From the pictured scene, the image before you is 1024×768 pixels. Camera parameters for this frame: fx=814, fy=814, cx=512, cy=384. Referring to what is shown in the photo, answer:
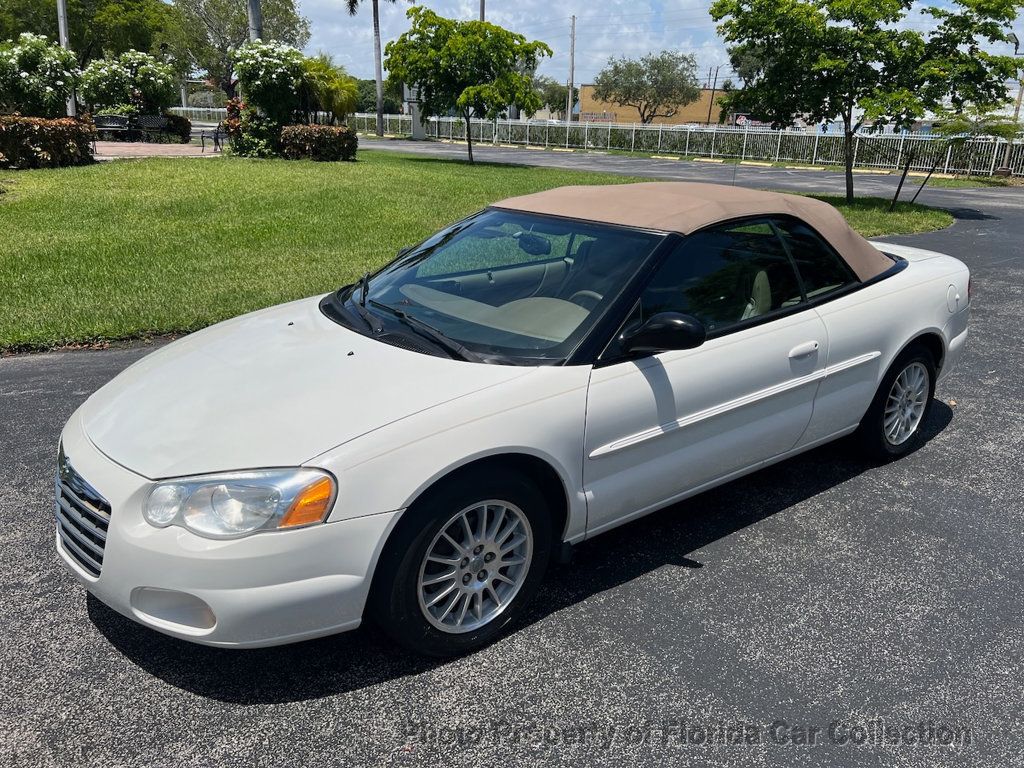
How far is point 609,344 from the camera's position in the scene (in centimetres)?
315

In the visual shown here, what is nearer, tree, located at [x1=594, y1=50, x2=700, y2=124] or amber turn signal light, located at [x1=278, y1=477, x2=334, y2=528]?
amber turn signal light, located at [x1=278, y1=477, x2=334, y2=528]

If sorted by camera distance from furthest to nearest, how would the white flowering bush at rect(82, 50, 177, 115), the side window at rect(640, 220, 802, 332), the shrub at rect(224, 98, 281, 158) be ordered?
the white flowering bush at rect(82, 50, 177, 115)
the shrub at rect(224, 98, 281, 158)
the side window at rect(640, 220, 802, 332)

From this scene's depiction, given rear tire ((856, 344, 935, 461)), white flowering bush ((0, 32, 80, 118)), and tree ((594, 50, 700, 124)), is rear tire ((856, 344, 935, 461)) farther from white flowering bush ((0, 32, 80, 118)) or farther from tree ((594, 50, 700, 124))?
tree ((594, 50, 700, 124))

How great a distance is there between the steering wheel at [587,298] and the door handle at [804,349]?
3.34 feet

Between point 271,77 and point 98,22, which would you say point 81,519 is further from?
point 98,22

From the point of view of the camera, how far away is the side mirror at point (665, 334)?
10.0ft

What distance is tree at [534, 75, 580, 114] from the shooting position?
10093 cm

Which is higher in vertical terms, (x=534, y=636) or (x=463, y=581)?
(x=463, y=581)

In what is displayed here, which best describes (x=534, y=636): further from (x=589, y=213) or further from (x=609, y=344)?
(x=589, y=213)

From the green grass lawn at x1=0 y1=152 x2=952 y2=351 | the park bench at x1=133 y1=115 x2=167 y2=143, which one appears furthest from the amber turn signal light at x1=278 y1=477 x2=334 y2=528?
the park bench at x1=133 y1=115 x2=167 y2=143

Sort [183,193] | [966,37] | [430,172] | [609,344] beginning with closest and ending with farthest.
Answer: [609,344], [183,193], [966,37], [430,172]

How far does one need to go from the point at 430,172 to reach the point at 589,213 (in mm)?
17695

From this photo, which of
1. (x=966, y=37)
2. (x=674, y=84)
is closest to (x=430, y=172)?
(x=966, y=37)

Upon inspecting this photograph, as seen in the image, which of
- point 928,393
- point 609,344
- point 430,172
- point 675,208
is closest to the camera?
point 609,344
